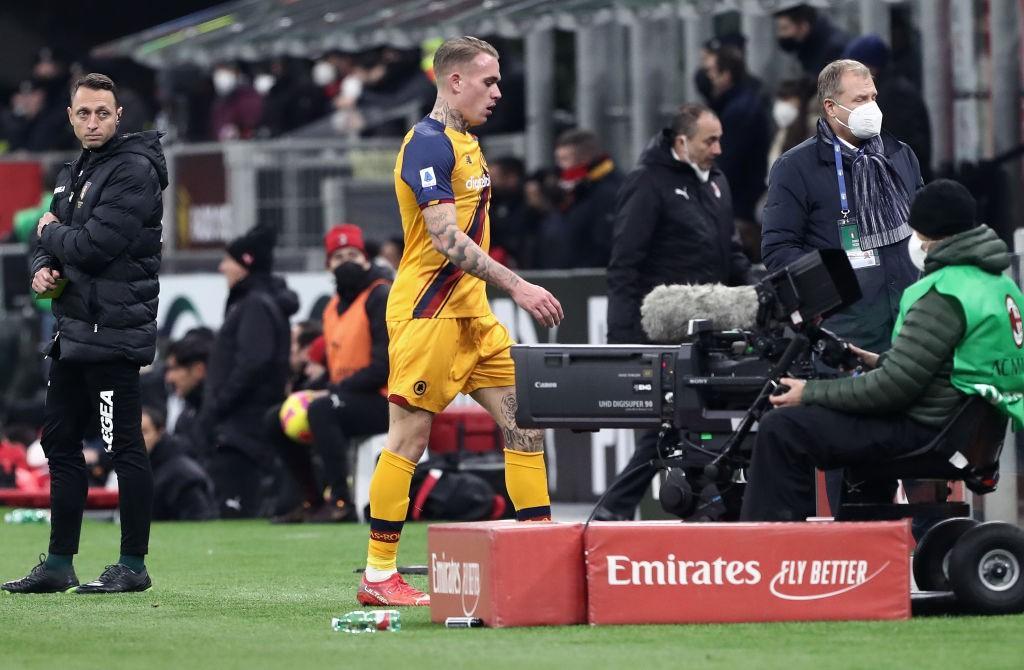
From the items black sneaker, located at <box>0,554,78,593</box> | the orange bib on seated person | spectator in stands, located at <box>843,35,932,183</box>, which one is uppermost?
spectator in stands, located at <box>843,35,932,183</box>

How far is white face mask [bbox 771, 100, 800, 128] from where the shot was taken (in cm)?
1379

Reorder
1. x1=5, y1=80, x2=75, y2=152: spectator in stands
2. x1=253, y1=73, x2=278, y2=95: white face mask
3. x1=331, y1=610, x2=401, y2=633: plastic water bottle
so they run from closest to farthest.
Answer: x1=331, y1=610, x2=401, y2=633: plastic water bottle, x1=253, y1=73, x2=278, y2=95: white face mask, x1=5, y1=80, x2=75, y2=152: spectator in stands

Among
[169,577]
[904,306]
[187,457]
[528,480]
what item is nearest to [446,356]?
[528,480]

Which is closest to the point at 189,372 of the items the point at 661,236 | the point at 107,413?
the point at 661,236

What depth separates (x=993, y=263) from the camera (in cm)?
759

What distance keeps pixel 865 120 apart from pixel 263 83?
15.9 m

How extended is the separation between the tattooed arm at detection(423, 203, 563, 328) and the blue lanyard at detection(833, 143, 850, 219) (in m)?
1.43

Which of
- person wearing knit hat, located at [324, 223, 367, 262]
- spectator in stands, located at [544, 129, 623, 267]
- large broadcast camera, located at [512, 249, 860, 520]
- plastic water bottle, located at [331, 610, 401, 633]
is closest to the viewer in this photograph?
plastic water bottle, located at [331, 610, 401, 633]

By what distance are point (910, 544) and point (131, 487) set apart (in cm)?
324

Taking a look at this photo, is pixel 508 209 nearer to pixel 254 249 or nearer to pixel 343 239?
pixel 254 249

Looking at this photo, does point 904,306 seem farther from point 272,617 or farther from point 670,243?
point 670,243

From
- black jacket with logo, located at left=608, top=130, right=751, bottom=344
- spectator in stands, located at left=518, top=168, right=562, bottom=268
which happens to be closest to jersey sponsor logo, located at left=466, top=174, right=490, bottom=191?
black jacket with logo, located at left=608, top=130, right=751, bottom=344

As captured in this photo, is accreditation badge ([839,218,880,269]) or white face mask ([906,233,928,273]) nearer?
white face mask ([906,233,928,273])

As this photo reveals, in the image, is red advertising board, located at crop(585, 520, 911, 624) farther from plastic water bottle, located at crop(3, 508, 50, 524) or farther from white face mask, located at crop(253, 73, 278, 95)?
white face mask, located at crop(253, 73, 278, 95)
